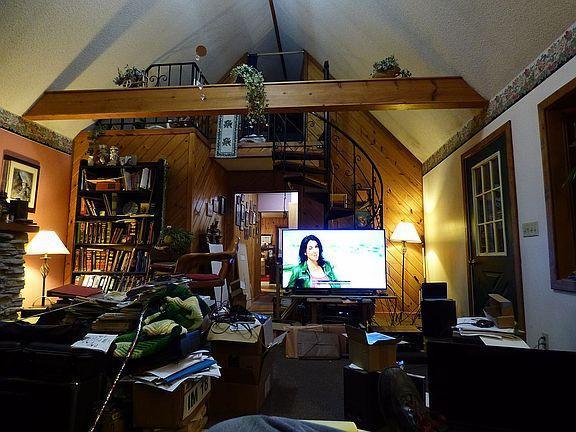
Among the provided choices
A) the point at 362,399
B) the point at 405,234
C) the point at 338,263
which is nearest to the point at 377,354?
the point at 362,399

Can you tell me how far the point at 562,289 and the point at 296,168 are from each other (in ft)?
10.5

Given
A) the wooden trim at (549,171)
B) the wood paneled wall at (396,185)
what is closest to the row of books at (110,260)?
the wood paneled wall at (396,185)

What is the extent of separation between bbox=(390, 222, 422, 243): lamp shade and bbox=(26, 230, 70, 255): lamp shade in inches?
174

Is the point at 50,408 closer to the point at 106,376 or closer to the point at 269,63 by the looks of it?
the point at 106,376

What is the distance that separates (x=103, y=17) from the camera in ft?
12.4

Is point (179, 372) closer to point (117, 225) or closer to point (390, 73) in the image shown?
point (390, 73)

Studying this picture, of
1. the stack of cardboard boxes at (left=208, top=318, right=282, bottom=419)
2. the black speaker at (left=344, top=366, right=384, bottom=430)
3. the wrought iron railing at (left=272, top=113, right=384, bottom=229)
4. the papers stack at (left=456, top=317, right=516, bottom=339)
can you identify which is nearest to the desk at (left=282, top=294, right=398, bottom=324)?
the wrought iron railing at (left=272, top=113, right=384, bottom=229)

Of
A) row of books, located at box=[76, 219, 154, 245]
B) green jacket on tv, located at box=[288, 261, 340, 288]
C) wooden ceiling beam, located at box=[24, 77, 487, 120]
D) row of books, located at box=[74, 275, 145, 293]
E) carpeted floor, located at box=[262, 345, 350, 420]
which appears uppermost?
wooden ceiling beam, located at box=[24, 77, 487, 120]

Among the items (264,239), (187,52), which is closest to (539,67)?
(187,52)

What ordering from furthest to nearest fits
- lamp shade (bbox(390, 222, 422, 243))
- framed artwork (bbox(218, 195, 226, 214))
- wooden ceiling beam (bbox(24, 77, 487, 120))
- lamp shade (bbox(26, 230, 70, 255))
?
1. framed artwork (bbox(218, 195, 226, 214))
2. lamp shade (bbox(390, 222, 422, 243))
3. lamp shade (bbox(26, 230, 70, 255))
4. wooden ceiling beam (bbox(24, 77, 487, 120))

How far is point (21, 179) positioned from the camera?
13.2 feet

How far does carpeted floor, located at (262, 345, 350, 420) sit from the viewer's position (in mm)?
2357

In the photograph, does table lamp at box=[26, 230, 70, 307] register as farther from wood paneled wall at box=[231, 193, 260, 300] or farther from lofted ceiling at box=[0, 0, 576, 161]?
wood paneled wall at box=[231, 193, 260, 300]

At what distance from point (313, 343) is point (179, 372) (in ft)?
6.92
